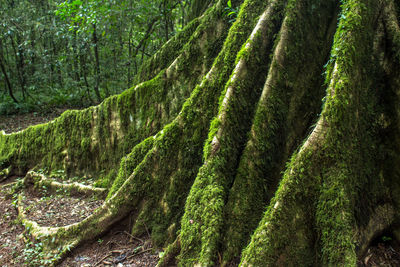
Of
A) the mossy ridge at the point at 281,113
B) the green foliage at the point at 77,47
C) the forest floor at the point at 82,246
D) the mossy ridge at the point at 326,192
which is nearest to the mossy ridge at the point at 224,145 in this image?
the mossy ridge at the point at 281,113

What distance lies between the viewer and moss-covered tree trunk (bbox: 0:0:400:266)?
318 cm

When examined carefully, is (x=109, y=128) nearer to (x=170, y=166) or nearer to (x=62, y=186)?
(x=62, y=186)

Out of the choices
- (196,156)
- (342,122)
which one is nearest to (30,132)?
(196,156)

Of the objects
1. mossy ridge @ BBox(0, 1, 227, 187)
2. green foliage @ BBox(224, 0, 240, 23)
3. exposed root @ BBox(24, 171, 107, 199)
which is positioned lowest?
exposed root @ BBox(24, 171, 107, 199)

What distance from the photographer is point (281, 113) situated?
396 cm

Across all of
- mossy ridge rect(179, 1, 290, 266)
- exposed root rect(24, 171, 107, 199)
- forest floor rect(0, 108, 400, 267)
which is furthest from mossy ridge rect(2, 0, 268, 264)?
exposed root rect(24, 171, 107, 199)

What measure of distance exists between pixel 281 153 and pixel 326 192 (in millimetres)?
909

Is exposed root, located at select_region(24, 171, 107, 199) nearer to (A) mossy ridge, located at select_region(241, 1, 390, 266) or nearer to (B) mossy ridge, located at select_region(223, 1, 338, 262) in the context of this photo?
(B) mossy ridge, located at select_region(223, 1, 338, 262)

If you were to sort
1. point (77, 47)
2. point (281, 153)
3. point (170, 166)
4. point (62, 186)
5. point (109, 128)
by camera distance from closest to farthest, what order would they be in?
point (281, 153) → point (170, 166) → point (109, 128) → point (62, 186) → point (77, 47)

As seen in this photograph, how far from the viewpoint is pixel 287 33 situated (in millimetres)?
4211

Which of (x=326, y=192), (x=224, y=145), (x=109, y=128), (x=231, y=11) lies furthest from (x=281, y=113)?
(x=109, y=128)

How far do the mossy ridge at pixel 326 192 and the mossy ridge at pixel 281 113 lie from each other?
45cm

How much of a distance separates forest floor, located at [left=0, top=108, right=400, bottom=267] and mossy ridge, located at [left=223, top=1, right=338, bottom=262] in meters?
1.37

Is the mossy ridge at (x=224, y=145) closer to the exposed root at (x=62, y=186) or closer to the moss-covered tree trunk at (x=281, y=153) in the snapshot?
the moss-covered tree trunk at (x=281, y=153)
